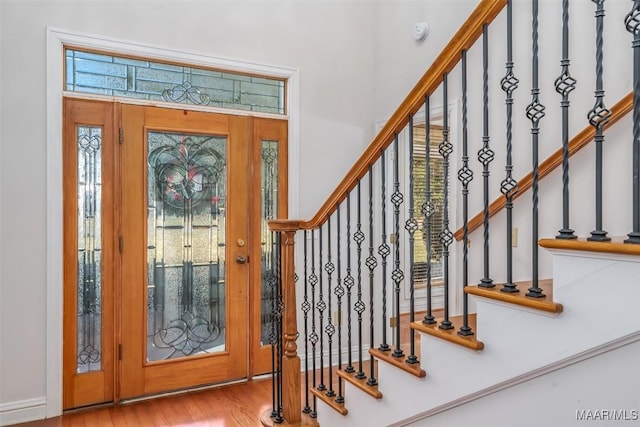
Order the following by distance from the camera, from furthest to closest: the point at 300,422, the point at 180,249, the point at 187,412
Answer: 1. the point at 180,249
2. the point at 187,412
3. the point at 300,422

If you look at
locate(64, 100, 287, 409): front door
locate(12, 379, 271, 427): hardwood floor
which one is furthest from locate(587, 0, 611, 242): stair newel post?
locate(64, 100, 287, 409): front door

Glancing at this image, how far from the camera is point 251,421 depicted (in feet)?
9.24

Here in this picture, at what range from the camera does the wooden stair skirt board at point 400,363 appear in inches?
64.8

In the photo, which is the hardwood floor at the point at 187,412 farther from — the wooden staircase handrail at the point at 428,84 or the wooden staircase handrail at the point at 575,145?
the wooden staircase handrail at the point at 575,145

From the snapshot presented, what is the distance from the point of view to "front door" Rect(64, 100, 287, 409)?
308 cm

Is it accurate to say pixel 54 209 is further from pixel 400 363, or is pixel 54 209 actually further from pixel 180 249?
pixel 400 363

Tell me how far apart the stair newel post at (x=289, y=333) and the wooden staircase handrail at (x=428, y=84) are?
27 centimetres

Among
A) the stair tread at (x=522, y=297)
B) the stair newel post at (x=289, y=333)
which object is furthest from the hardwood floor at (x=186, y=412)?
the stair tread at (x=522, y=297)

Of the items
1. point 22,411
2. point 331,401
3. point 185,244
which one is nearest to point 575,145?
point 331,401

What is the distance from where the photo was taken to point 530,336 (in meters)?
1.25

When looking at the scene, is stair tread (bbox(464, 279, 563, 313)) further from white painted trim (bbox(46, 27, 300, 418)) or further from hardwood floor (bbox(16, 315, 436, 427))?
white painted trim (bbox(46, 27, 300, 418))

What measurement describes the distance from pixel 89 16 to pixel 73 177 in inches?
43.8

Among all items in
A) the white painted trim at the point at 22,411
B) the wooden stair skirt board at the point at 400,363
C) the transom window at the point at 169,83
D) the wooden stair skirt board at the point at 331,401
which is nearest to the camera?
the wooden stair skirt board at the point at 400,363
